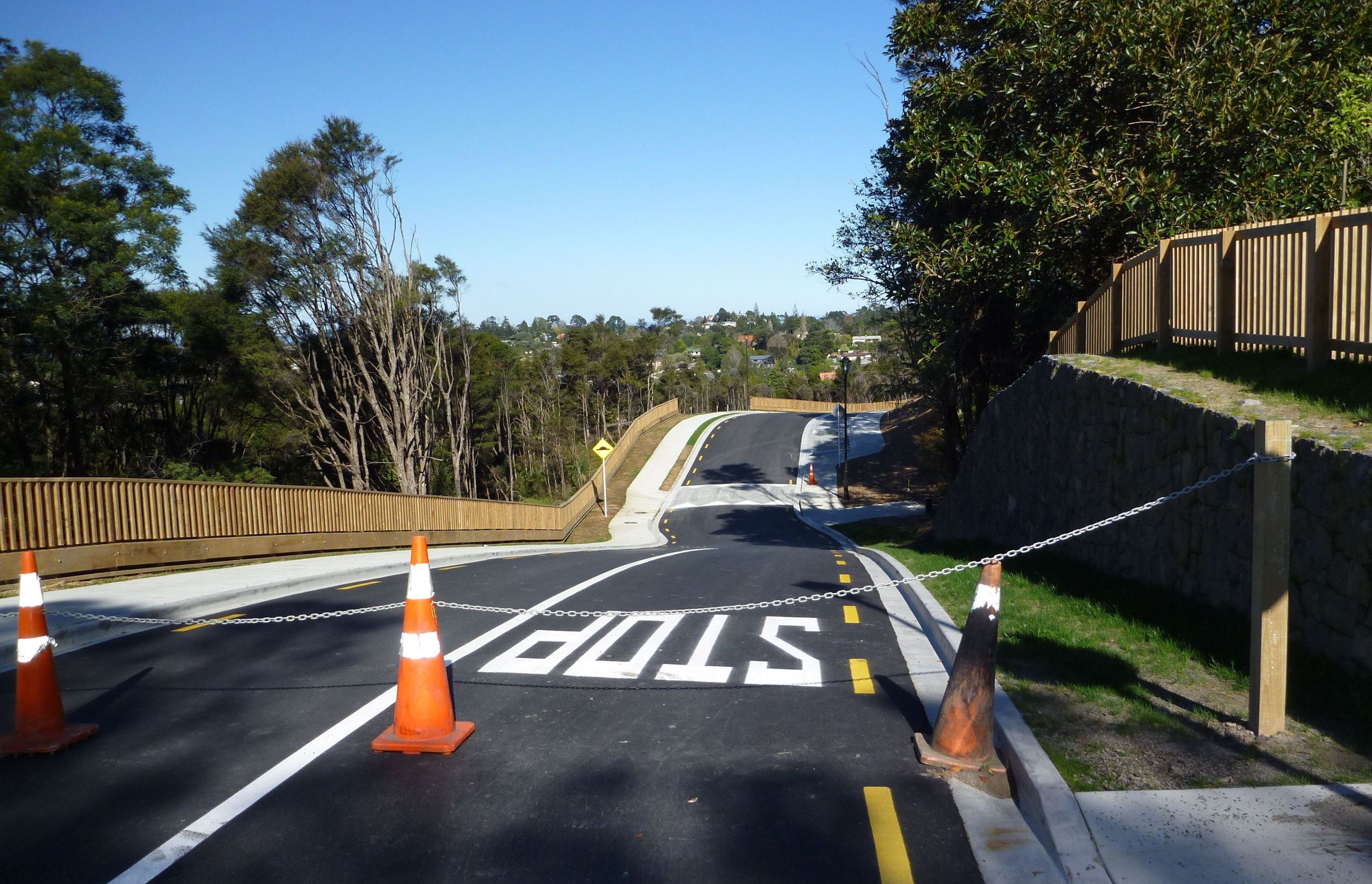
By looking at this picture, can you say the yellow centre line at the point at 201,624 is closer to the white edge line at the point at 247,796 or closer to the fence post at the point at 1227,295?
the white edge line at the point at 247,796

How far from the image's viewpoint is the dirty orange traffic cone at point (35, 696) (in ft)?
17.0

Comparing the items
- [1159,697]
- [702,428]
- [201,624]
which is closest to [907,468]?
[702,428]

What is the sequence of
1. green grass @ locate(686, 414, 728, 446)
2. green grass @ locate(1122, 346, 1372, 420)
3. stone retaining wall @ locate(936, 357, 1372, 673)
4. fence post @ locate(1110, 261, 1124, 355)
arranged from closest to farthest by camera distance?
stone retaining wall @ locate(936, 357, 1372, 673) → green grass @ locate(1122, 346, 1372, 420) → fence post @ locate(1110, 261, 1124, 355) → green grass @ locate(686, 414, 728, 446)

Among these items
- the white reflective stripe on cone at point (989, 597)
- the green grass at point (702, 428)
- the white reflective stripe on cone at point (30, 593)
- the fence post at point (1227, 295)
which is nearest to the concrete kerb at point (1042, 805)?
the white reflective stripe on cone at point (989, 597)

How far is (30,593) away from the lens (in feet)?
17.7

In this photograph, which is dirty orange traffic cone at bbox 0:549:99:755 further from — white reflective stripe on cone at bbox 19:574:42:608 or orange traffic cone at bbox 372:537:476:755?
orange traffic cone at bbox 372:537:476:755

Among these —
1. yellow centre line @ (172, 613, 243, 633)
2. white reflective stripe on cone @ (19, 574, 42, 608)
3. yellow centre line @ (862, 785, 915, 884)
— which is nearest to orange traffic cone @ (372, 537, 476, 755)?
white reflective stripe on cone @ (19, 574, 42, 608)

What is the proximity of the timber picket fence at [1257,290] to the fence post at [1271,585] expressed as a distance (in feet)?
9.18

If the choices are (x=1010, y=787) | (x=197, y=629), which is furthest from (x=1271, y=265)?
(x=197, y=629)

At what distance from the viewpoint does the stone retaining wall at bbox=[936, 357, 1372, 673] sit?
548 centimetres

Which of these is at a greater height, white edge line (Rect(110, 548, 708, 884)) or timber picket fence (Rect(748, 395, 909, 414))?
white edge line (Rect(110, 548, 708, 884))

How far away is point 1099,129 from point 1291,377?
9.45 metres

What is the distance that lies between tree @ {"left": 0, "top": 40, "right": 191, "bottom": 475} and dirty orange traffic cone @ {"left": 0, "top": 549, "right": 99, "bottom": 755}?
26.1 m

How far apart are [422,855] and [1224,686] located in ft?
15.2
